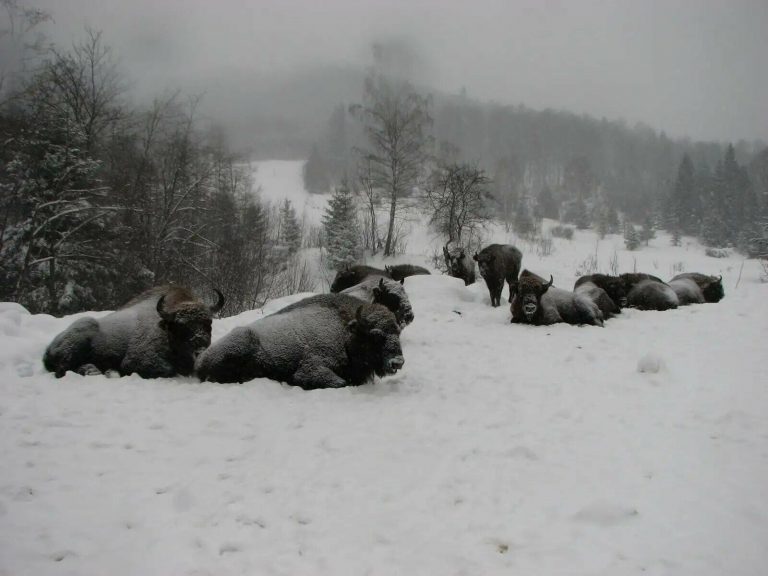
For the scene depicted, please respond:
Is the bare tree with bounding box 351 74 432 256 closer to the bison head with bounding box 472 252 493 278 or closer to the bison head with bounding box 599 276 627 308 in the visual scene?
the bison head with bounding box 472 252 493 278

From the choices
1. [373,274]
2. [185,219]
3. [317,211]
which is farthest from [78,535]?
[317,211]

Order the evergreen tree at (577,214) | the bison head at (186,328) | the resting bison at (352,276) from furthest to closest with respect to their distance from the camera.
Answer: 1. the evergreen tree at (577,214)
2. the resting bison at (352,276)
3. the bison head at (186,328)

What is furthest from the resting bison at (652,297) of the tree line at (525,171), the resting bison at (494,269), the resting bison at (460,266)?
the tree line at (525,171)

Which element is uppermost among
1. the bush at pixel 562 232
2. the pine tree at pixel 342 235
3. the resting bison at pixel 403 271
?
the bush at pixel 562 232

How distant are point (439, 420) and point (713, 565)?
243cm

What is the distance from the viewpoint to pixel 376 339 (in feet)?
17.6

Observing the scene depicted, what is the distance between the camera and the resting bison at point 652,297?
10945 millimetres

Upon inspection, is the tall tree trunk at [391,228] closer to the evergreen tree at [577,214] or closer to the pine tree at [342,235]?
the pine tree at [342,235]

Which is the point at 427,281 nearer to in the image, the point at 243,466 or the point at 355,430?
the point at 355,430

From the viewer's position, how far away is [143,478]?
3068mm

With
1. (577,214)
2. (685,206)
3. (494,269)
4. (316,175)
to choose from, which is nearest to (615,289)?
(494,269)

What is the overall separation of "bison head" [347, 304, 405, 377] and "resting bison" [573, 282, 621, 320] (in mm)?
6785

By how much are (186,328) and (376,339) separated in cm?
263

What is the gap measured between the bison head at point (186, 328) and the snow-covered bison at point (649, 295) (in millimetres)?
10872
